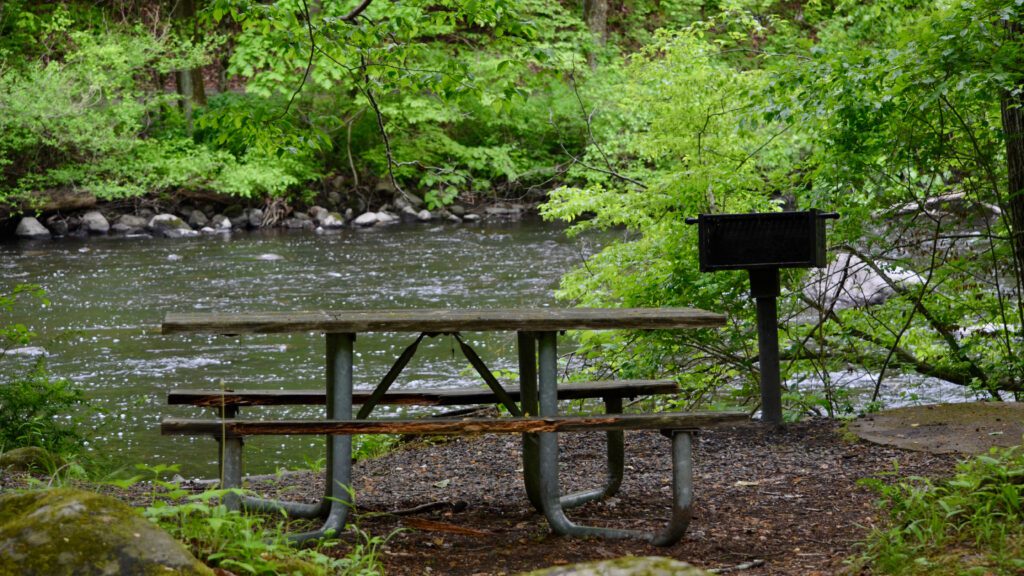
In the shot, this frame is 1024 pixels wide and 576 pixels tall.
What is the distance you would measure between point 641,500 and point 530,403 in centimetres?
79

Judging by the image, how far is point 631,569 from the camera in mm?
2633

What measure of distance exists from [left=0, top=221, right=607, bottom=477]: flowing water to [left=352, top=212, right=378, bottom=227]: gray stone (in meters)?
1.03

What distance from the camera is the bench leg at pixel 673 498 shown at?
3.99 meters

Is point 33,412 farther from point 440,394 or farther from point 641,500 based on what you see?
point 641,500

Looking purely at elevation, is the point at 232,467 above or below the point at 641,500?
above

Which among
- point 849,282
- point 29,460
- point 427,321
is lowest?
point 29,460

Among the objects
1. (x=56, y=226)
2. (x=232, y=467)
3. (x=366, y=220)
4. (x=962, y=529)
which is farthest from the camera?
(x=366, y=220)

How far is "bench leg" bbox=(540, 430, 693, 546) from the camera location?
13.1 feet

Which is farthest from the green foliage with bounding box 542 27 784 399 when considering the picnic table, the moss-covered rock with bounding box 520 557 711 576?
the moss-covered rock with bounding box 520 557 711 576

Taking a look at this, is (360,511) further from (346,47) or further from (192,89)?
(192,89)

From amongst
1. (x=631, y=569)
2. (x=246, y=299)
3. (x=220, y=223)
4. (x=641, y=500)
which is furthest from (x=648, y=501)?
(x=220, y=223)

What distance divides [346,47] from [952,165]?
12.5 ft

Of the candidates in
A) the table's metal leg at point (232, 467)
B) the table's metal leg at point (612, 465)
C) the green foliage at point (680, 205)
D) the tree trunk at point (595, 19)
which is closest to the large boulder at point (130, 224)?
the tree trunk at point (595, 19)

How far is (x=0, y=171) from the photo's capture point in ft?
63.8
